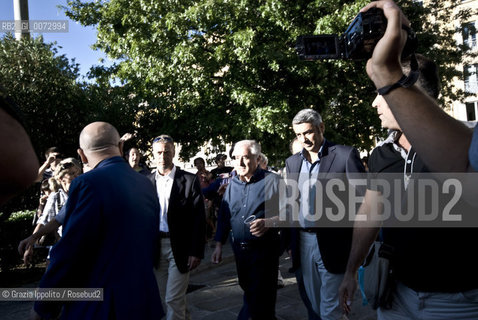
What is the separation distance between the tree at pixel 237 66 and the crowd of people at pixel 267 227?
701cm

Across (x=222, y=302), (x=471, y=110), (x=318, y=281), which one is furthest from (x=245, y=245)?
(x=471, y=110)

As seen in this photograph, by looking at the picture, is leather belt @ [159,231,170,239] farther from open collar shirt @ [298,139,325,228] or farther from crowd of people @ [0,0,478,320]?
open collar shirt @ [298,139,325,228]

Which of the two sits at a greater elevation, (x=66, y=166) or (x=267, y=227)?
(x=66, y=166)

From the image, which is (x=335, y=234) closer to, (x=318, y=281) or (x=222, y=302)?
(x=318, y=281)

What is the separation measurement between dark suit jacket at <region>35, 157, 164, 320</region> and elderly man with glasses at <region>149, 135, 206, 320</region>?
158 cm

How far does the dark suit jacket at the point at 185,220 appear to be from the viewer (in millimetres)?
4046

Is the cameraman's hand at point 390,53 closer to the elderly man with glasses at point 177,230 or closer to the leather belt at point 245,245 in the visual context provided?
the leather belt at point 245,245

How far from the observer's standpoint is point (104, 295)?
2191 mm

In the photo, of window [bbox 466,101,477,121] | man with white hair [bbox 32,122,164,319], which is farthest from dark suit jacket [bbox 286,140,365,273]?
window [bbox 466,101,477,121]

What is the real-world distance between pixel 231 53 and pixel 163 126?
407 centimetres

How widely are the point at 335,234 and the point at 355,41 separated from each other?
2503 mm

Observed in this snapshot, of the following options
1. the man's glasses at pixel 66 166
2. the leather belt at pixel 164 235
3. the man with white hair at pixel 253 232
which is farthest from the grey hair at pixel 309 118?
the man's glasses at pixel 66 166

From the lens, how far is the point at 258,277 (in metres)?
3.86

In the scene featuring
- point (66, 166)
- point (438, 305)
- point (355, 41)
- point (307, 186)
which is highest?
point (355, 41)
